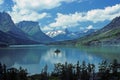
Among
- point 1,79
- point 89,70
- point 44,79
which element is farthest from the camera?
point 89,70

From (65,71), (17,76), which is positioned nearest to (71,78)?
(65,71)

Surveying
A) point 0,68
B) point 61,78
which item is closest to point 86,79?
point 61,78

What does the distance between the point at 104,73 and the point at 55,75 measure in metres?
29.2

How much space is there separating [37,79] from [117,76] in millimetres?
39443

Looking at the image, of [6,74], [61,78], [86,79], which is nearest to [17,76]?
[6,74]

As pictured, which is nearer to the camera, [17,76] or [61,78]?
[17,76]

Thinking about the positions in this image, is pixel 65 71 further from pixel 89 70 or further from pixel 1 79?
pixel 1 79

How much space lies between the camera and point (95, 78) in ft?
407

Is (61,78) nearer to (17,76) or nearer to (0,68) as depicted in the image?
(17,76)

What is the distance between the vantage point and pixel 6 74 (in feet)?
391

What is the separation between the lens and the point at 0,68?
129 metres

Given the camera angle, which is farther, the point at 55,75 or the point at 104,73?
the point at 55,75

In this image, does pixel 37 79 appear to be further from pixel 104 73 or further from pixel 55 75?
pixel 104 73

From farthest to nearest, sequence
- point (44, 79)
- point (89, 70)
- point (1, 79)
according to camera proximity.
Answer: point (89, 70) < point (44, 79) < point (1, 79)
